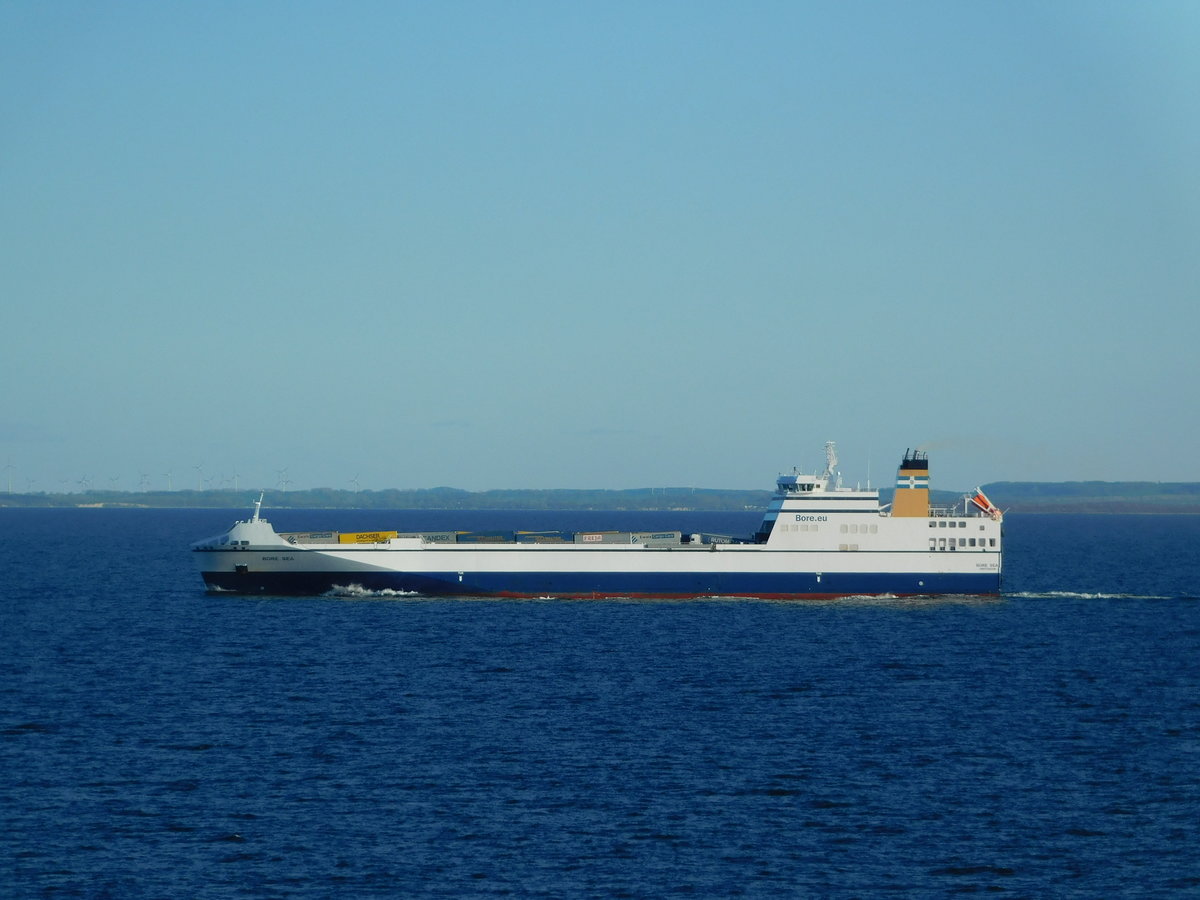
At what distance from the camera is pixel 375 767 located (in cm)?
4062

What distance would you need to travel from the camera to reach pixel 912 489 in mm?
86562

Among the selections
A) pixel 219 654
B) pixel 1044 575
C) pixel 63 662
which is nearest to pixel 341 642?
pixel 219 654

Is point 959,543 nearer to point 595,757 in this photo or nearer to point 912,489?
point 912,489

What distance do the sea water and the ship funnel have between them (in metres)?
10.3

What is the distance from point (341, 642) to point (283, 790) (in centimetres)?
2961

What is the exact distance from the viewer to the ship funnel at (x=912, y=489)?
86000 mm

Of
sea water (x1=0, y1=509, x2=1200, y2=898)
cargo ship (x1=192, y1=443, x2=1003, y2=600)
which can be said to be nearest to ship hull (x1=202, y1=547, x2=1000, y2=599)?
cargo ship (x1=192, y1=443, x2=1003, y2=600)

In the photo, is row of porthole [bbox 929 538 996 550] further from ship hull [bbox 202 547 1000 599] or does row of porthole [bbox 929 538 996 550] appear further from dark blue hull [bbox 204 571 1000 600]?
dark blue hull [bbox 204 571 1000 600]

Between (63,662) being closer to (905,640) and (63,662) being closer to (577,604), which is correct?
(577,604)

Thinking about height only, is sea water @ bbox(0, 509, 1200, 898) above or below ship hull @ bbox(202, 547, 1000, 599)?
below

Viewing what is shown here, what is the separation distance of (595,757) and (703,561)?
43.6m

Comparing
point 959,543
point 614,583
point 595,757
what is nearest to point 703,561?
point 614,583

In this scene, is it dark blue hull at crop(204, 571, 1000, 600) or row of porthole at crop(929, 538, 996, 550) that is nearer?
dark blue hull at crop(204, 571, 1000, 600)

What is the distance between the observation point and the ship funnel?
86000mm
